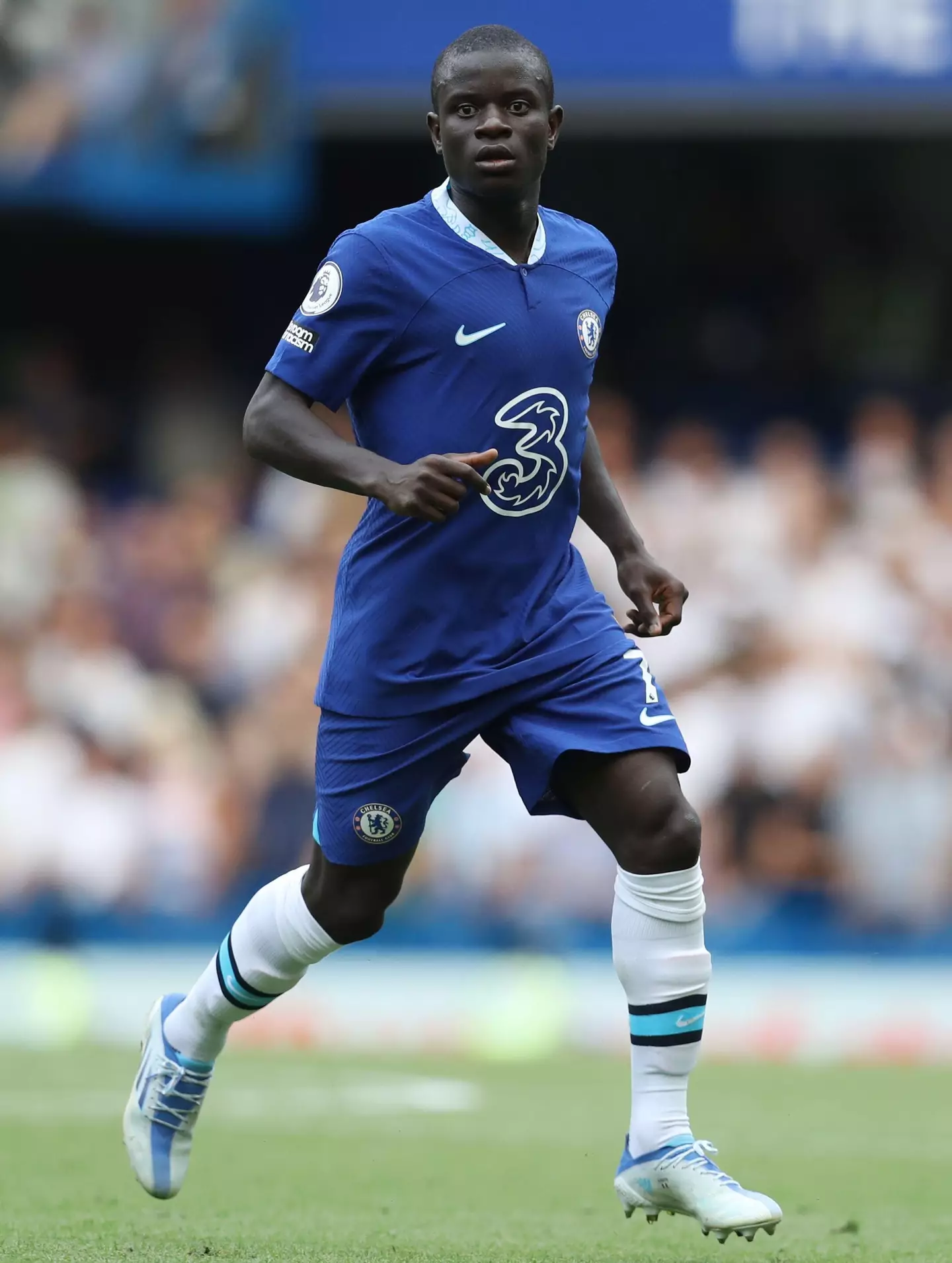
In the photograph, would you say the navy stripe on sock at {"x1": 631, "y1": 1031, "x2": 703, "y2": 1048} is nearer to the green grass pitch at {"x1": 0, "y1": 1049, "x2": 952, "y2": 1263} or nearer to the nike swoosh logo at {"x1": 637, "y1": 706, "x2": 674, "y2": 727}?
the green grass pitch at {"x1": 0, "y1": 1049, "x2": 952, "y2": 1263}

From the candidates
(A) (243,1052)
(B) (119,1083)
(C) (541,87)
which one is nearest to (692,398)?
(A) (243,1052)

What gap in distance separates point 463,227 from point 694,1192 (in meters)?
2.03

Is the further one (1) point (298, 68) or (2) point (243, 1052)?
(1) point (298, 68)

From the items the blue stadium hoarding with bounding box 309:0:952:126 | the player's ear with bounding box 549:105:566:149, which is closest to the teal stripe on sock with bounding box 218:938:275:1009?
the player's ear with bounding box 549:105:566:149

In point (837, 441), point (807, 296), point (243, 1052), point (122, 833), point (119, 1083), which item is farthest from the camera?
point (807, 296)

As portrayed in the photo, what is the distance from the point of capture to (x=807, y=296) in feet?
46.9

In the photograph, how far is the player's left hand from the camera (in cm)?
486

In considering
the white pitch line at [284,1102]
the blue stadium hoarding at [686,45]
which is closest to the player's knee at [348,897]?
the white pitch line at [284,1102]

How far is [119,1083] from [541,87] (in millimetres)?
5045

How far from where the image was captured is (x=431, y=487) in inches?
159

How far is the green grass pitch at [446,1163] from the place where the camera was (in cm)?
473

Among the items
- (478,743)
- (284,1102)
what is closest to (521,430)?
(284,1102)

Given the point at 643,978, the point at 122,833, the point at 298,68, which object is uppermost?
the point at 298,68

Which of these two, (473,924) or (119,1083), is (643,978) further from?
(473,924)
